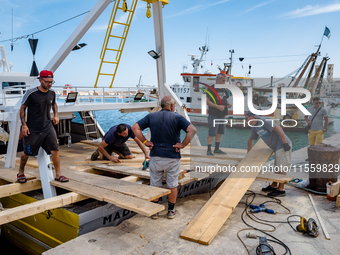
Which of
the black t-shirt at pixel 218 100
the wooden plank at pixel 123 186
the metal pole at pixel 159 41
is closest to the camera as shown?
the wooden plank at pixel 123 186

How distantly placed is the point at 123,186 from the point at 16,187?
2332 millimetres

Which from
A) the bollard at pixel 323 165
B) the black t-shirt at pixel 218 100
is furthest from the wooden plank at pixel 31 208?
the bollard at pixel 323 165

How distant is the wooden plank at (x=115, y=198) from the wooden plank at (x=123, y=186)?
12 centimetres

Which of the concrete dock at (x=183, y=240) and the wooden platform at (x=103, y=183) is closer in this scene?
the concrete dock at (x=183, y=240)

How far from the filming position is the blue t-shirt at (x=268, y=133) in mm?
6797

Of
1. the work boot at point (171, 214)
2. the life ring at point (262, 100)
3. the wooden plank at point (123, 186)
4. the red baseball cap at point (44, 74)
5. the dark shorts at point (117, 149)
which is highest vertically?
the red baseball cap at point (44, 74)

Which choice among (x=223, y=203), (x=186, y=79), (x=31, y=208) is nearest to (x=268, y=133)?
(x=223, y=203)

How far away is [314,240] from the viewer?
15.4ft

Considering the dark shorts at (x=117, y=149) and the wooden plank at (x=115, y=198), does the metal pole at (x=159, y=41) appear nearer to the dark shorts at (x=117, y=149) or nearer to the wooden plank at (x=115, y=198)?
the dark shorts at (x=117, y=149)

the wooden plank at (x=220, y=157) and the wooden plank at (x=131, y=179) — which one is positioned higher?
the wooden plank at (x=220, y=157)

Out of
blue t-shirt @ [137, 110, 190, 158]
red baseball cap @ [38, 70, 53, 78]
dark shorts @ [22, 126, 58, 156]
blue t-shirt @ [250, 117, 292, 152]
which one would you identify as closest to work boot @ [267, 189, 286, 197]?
blue t-shirt @ [250, 117, 292, 152]

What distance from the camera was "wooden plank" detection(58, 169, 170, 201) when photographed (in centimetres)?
496

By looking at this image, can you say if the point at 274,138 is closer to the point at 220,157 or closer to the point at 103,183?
the point at 220,157

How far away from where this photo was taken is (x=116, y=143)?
301 inches
